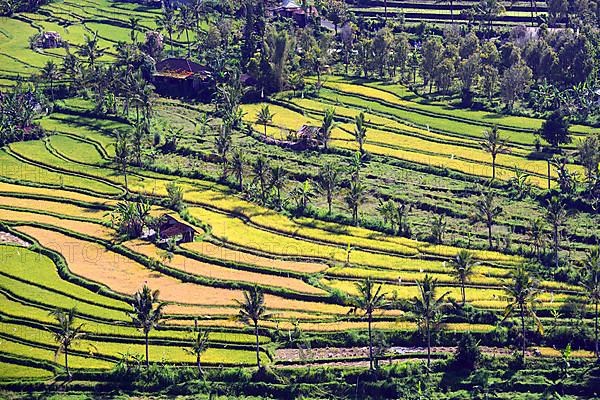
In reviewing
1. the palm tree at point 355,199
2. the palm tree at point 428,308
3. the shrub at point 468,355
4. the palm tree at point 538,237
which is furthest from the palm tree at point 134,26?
the shrub at point 468,355

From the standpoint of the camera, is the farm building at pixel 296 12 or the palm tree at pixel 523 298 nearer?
the palm tree at pixel 523 298

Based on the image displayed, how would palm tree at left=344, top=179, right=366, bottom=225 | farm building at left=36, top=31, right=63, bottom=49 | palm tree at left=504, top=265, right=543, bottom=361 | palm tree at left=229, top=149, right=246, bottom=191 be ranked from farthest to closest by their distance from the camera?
farm building at left=36, top=31, right=63, bottom=49 → palm tree at left=229, top=149, right=246, bottom=191 → palm tree at left=344, top=179, right=366, bottom=225 → palm tree at left=504, top=265, right=543, bottom=361

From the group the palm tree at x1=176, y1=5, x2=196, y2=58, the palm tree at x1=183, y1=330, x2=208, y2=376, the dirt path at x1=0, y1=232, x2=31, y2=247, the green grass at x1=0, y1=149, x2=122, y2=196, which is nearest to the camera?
the palm tree at x1=183, y1=330, x2=208, y2=376

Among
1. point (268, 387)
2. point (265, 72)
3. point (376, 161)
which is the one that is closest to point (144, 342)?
point (268, 387)

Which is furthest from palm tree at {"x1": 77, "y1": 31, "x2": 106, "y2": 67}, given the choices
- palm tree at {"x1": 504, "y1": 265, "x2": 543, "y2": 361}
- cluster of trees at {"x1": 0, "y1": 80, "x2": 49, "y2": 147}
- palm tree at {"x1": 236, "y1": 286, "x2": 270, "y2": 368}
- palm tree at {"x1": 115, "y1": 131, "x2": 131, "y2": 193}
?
palm tree at {"x1": 504, "y1": 265, "x2": 543, "y2": 361}

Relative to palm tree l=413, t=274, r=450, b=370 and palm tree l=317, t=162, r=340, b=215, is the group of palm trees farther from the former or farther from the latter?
palm tree l=317, t=162, r=340, b=215

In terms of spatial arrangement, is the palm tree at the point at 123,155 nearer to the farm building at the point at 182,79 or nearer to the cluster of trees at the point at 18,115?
the cluster of trees at the point at 18,115
